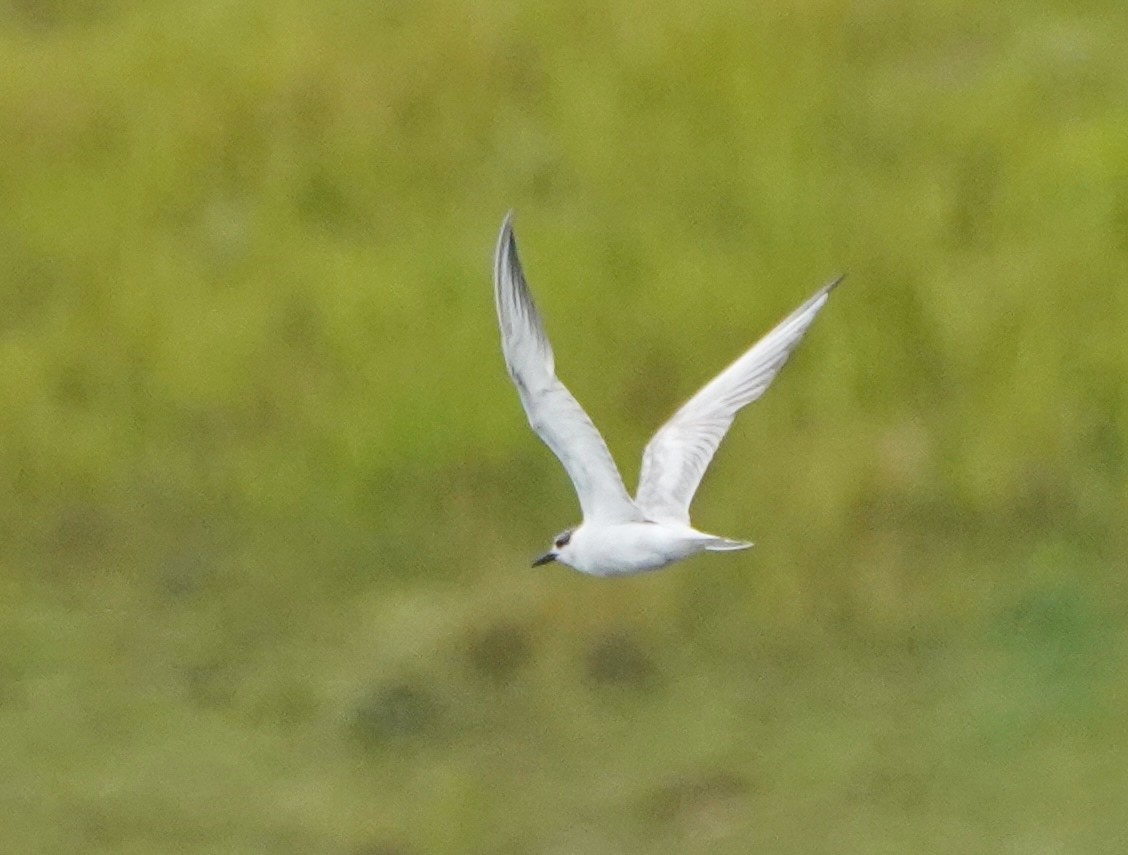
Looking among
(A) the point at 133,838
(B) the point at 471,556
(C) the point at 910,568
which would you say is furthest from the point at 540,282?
(A) the point at 133,838

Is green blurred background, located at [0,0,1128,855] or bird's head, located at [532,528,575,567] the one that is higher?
green blurred background, located at [0,0,1128,855]

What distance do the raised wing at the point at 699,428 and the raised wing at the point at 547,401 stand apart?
0.92ft

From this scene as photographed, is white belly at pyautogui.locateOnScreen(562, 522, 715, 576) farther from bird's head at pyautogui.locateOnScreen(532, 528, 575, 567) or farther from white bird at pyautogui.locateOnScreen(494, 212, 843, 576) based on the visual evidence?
bird's head at pyautogui.locateOnScreen(532, 528, 575, 567)

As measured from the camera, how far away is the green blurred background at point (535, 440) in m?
8.82

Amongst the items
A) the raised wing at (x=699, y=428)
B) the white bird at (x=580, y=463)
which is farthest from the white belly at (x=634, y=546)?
the raised wing at (x=699, y=428)

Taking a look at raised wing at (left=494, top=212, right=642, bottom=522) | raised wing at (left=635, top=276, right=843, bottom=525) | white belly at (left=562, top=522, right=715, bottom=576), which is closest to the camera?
white belly at (left=562, top=522, right=715, bottom=576)

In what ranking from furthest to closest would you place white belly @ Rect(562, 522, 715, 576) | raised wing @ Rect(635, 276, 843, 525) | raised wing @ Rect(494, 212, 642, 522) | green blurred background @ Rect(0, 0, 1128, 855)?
green blurred background @ Rect(0, 0, 1128, 855) → raised wing @ Rect(635, 276, 843, 525) → raised wing @ Rect(494, 212, 642, 522) → white belly @ Rect(562, 522, 715, 576)

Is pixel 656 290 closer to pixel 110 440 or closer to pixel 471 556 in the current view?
pixel 471 556

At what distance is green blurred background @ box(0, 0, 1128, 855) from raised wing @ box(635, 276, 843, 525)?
1.57m

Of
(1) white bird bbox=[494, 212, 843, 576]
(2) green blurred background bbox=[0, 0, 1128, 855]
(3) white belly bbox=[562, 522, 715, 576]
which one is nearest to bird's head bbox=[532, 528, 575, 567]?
(1) white bird bbox=[494, 212, 843, 576]

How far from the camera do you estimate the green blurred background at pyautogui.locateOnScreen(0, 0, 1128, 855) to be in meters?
8.82

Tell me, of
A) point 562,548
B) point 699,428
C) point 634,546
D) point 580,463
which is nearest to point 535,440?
point 699,428

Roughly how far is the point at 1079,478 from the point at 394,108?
3922mm

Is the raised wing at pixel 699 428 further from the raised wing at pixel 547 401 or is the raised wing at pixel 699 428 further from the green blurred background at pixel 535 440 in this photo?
the green blurred background at pixel 535 440
